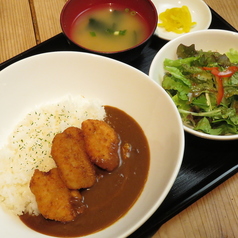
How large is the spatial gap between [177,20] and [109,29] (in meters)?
0.77

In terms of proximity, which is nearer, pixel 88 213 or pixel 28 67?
pixel 88 213

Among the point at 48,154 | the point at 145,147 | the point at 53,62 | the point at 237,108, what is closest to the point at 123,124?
the point at 145,147

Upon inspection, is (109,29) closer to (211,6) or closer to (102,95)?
(102,95)

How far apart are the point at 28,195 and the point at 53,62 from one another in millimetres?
1024

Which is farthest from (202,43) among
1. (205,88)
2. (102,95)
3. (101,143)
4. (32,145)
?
(32,145)

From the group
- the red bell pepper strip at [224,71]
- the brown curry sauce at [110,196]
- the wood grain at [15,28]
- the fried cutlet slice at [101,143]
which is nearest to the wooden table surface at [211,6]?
the wood grain at [15,28]

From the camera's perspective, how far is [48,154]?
1.94 metres

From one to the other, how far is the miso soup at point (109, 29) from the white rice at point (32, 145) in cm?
65

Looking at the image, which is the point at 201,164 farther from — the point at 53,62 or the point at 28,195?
the point at 53,62

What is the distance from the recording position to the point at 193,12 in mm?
3094

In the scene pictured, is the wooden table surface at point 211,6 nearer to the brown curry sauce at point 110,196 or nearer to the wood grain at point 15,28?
the wood grain at point 15,28

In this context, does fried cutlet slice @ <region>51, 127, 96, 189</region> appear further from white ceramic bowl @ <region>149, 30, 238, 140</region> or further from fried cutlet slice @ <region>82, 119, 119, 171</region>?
white ceramic bowl @ <region>149, 30, 238, 140</region>

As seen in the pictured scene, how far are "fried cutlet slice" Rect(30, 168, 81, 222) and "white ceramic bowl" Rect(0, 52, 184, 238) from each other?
16 centimetres

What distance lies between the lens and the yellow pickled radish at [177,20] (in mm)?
2892
